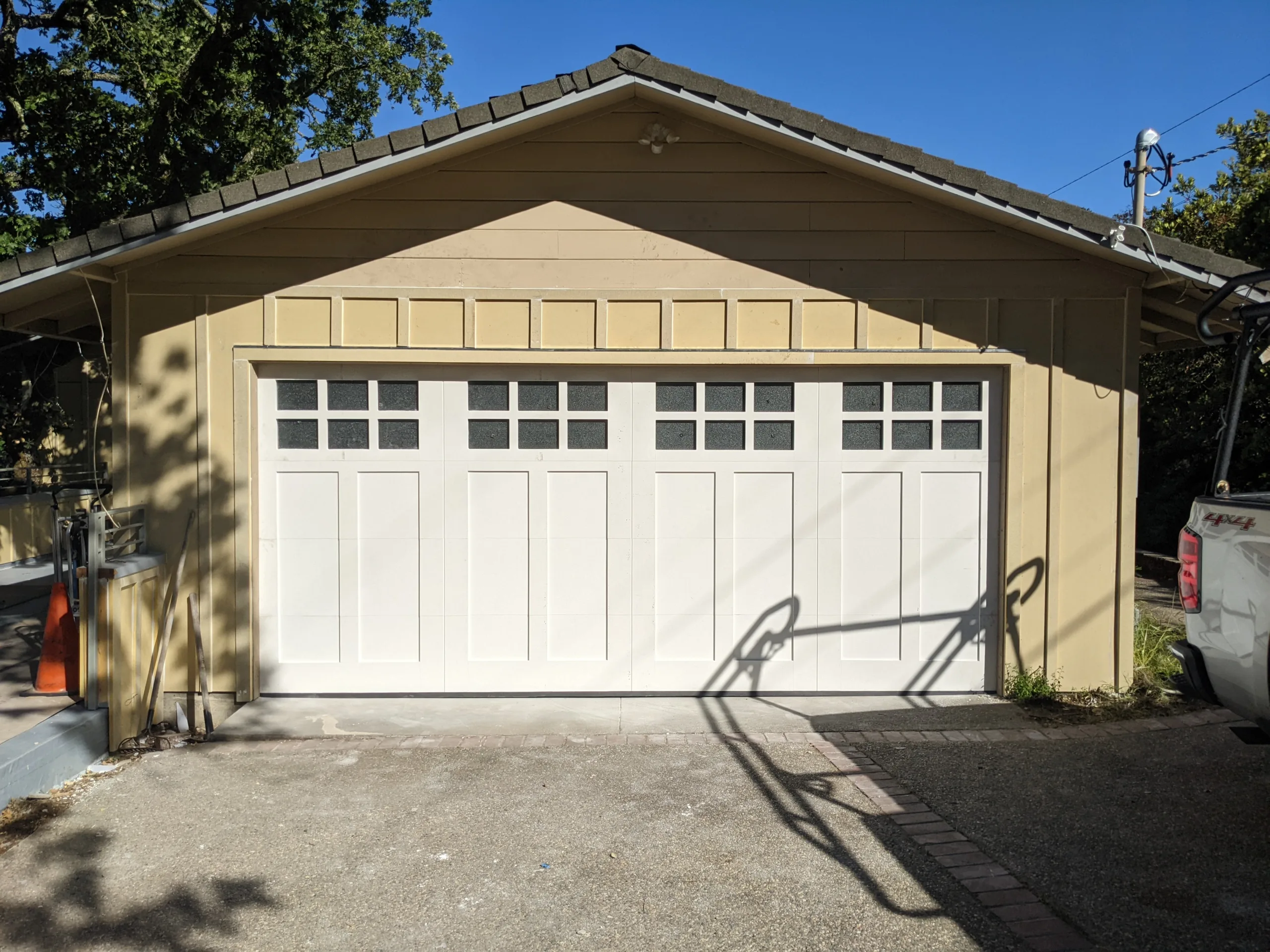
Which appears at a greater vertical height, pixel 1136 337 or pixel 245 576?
pixel 1136 337

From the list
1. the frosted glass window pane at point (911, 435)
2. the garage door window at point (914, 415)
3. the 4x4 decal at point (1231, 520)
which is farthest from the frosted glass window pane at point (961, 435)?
the 4x4 decal at point (1231, 520)

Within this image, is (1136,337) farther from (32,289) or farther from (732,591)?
(32,289)

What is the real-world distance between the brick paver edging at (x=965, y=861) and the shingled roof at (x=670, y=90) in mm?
3614

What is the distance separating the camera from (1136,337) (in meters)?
6.46

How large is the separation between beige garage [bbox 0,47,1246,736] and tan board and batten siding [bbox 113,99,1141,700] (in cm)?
2

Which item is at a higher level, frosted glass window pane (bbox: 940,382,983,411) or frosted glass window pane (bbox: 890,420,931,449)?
frosted glass window pane (bbox: 940,382,983,411)

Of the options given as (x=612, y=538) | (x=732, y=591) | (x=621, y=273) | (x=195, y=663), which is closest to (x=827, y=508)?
(x=732, y=591)

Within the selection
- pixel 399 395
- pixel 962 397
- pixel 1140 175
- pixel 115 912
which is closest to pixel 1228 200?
pixel 1140 175

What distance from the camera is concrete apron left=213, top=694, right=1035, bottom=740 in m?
6.01

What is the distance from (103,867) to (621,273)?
4.52 m

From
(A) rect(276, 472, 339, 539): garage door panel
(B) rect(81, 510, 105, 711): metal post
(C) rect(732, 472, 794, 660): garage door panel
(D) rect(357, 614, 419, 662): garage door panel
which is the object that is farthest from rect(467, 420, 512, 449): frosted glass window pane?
(B) rect(81, 510, 105, 711): metal post

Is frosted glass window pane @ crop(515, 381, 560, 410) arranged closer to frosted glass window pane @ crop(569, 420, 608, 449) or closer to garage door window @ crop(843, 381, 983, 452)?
frosted glass window pane @ crop(569, 420, 608, 449)

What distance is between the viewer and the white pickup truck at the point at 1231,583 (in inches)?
154

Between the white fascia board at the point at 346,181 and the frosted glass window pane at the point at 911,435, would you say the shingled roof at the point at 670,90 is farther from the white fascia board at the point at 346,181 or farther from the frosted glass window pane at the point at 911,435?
the frosted glass window pane at the point at 911,435
